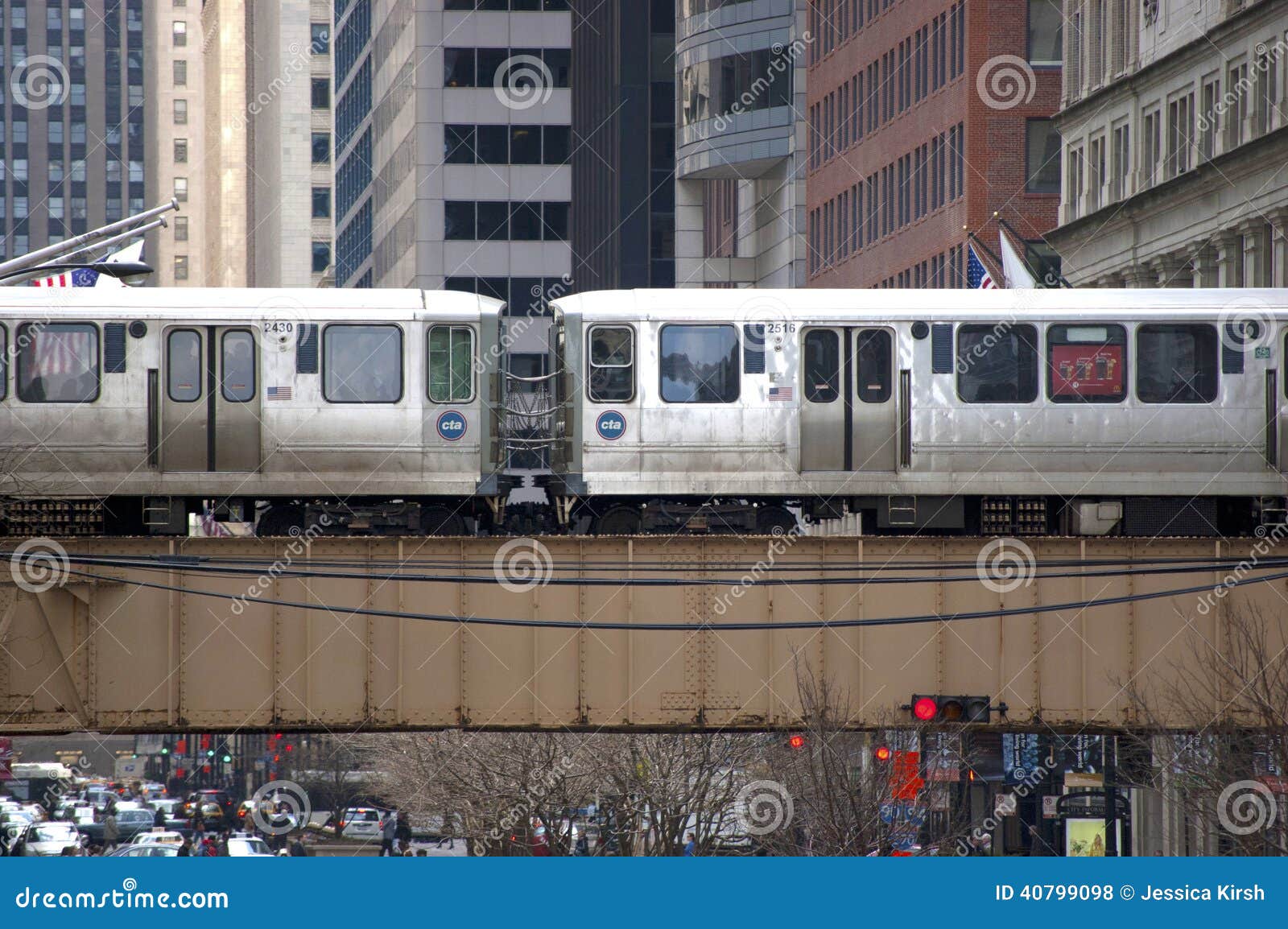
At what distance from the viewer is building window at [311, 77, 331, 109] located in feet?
479

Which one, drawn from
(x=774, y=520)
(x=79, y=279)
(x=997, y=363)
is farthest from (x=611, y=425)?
(x=79, y=279)

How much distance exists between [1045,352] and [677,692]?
307 inches

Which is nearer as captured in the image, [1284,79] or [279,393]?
[279,393]

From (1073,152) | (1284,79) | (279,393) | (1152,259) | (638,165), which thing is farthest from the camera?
(638,165)

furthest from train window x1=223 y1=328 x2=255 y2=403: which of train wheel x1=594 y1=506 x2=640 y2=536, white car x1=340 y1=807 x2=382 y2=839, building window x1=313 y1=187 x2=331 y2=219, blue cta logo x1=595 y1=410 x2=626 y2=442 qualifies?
building window x1=313 y1=187 x2=331 y2=219

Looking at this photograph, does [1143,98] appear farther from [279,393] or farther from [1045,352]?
[279,393]

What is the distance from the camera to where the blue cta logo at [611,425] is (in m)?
28.2

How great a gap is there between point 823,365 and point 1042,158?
46670mm

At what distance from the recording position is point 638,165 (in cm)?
9725

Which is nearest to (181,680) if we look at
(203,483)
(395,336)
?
(203,483)

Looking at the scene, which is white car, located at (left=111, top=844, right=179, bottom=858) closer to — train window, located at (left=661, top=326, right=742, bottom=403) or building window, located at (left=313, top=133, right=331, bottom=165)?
train window, located at (left=661, top=326, right=742, bottom=403)

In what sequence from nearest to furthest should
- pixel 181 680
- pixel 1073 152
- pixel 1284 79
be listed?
pixel 181 680 → pixel 1284 79 → pixel 1073 152

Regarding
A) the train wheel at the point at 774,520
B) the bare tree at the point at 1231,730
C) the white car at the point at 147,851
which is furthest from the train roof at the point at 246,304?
the white car at the point at 147,851

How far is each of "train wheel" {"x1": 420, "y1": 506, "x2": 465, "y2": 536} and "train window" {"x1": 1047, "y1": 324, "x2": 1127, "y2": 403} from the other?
8867 mm
